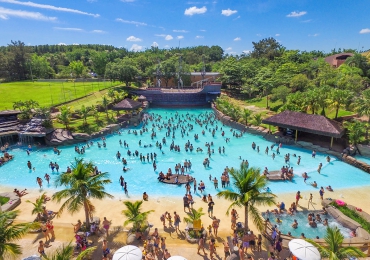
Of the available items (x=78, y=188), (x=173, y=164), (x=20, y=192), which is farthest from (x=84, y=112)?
(x=78, y=188)

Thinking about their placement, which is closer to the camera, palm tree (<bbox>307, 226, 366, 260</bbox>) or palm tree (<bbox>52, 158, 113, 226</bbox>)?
palm tree (<bbox>307, 226, 366, 260</bbox>)

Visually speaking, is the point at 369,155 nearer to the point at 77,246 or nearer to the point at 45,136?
the point at 77,246

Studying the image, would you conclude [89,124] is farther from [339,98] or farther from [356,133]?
[356,133]

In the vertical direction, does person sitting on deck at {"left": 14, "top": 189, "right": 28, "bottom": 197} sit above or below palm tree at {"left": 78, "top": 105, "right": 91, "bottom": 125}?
below

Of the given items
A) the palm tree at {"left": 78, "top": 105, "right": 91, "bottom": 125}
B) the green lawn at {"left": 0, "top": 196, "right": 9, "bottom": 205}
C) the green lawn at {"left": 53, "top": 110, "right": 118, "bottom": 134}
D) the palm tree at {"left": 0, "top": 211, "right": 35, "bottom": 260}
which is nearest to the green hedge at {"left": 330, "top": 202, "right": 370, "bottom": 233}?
the palm tree at {"left": 0, "top": 211, "right": 35, "bottom": 260}

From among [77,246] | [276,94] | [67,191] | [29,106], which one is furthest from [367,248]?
[29,106]

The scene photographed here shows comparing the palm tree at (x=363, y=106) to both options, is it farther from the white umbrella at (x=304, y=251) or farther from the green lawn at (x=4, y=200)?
the green lawn at (x=4, y=200)

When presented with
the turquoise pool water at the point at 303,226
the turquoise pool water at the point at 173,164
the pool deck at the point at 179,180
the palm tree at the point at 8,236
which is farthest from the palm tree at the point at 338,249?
the pool deck at the point at 179,180

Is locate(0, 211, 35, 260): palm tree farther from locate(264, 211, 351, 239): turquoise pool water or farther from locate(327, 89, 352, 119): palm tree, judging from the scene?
locate(327, 89, 352, 119): palm tree
